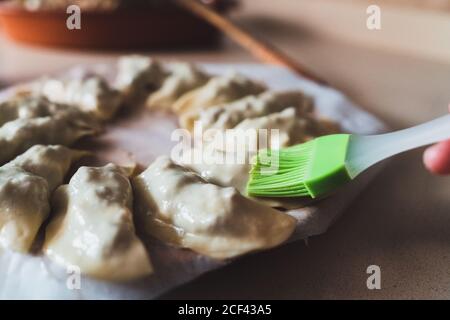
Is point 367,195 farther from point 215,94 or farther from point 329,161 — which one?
point 215,94

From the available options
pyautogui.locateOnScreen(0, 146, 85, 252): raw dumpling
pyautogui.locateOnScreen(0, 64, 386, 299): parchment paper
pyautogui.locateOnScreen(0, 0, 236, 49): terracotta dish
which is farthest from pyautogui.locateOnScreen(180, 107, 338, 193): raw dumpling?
pyautogui.locateOnScreen(0, 0, 236, 49): terracotta dish

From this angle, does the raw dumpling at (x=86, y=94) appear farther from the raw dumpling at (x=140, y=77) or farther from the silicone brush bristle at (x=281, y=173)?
the silicone brush bristle at (x=281, y=173)

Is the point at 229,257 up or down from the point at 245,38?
down

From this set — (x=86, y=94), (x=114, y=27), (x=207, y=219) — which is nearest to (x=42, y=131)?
(x=86, y=94)

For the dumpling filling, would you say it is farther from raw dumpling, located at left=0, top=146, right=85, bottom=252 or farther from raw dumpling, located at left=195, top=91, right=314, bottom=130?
raw dumpling, located at left=0, top=146, right=85, bottom=252

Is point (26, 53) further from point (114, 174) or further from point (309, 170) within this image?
point (309, 170)

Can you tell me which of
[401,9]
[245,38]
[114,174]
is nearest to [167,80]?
[245,38]
